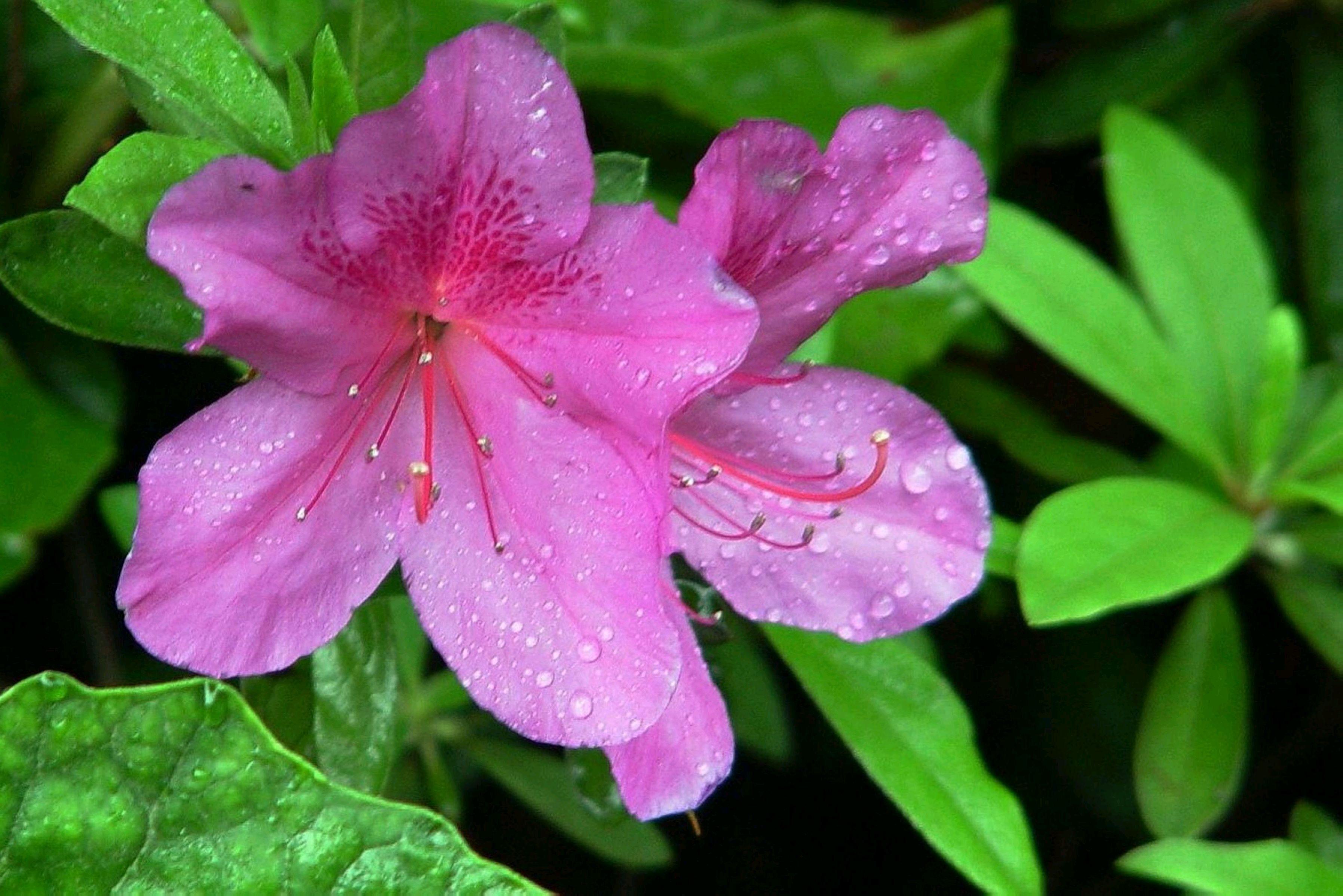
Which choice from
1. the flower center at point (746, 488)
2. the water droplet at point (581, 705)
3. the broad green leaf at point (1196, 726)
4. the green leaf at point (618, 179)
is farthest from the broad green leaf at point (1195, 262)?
the water droplet at point (581, 705)

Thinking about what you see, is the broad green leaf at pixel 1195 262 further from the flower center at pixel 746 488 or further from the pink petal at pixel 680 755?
the pink petal at pixel 680 755

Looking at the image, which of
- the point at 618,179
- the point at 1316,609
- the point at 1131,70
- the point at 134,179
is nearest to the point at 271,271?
the point at 134,179

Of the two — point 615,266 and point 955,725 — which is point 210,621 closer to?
point 615,266

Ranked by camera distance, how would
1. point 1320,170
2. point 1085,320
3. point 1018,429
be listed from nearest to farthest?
1. point 1085,320
2. point 1018,429
3. point 1320,170

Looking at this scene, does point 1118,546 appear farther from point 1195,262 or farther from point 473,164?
point 473,164

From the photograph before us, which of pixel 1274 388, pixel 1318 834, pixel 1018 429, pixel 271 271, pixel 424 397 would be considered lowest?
pixel 1318 834

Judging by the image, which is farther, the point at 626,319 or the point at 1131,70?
the point at 1131,70

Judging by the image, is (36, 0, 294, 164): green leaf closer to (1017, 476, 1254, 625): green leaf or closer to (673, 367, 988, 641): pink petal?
(673, 367, 988, 641): pink petal
